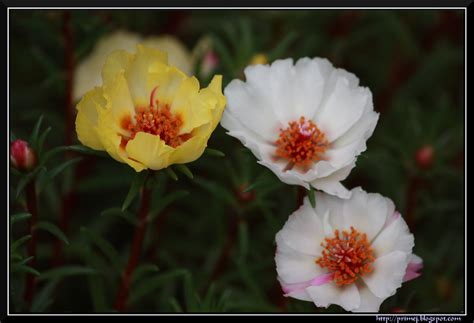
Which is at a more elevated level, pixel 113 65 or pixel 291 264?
pixel 113 65

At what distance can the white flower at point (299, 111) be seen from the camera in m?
1.45

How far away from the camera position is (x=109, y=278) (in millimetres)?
1742

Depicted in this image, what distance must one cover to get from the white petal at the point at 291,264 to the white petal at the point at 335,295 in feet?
0.14

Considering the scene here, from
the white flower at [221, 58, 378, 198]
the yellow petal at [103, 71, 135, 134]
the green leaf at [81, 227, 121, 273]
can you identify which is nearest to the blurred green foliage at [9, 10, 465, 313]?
the green leaf at [81, 227, 121, 273]

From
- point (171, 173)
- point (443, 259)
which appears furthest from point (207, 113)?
point (443, 259)

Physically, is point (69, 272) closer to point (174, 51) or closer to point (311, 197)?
point (311, 197)

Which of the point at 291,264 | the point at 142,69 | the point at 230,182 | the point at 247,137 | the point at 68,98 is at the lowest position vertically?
the point at 230,182

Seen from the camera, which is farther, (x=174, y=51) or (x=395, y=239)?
(x=174, y=51)

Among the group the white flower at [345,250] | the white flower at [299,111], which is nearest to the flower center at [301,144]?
the white flower at [299,111]

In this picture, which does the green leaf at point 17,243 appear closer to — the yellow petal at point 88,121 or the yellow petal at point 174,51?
the yellow petal at point 88,121

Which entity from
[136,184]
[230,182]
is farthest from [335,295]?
[230,182]

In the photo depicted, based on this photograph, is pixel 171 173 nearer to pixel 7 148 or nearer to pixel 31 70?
pixel 7 148

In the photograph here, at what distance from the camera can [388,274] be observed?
133 centimetres

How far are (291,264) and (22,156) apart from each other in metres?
0.57
